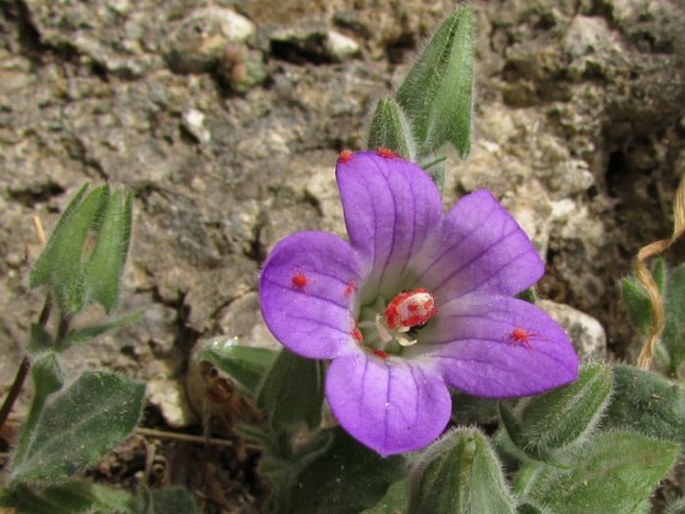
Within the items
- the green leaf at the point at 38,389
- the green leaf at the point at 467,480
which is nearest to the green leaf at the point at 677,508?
the green leaf at the point at 467,480

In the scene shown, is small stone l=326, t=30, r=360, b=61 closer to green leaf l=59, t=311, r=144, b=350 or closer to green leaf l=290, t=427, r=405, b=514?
green leaf l=59, t=311, r=144, b=350

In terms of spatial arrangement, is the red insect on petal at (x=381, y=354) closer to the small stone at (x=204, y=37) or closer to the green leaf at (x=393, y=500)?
the green leaf at (x=393, y=500)

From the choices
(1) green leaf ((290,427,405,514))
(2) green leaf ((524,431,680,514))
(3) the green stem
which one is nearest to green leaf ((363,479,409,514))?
(1) green leaf ((290,427,405,514))

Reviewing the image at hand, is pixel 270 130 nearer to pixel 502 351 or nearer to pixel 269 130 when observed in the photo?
pixel 269 130

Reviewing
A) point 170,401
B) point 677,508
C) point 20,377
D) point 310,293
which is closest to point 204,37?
point 170,401

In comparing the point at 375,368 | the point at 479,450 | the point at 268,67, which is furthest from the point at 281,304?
the point at 268,67

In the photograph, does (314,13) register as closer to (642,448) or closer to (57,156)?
(57,156)

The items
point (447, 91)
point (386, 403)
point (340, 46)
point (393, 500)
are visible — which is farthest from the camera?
point (340, 46)
